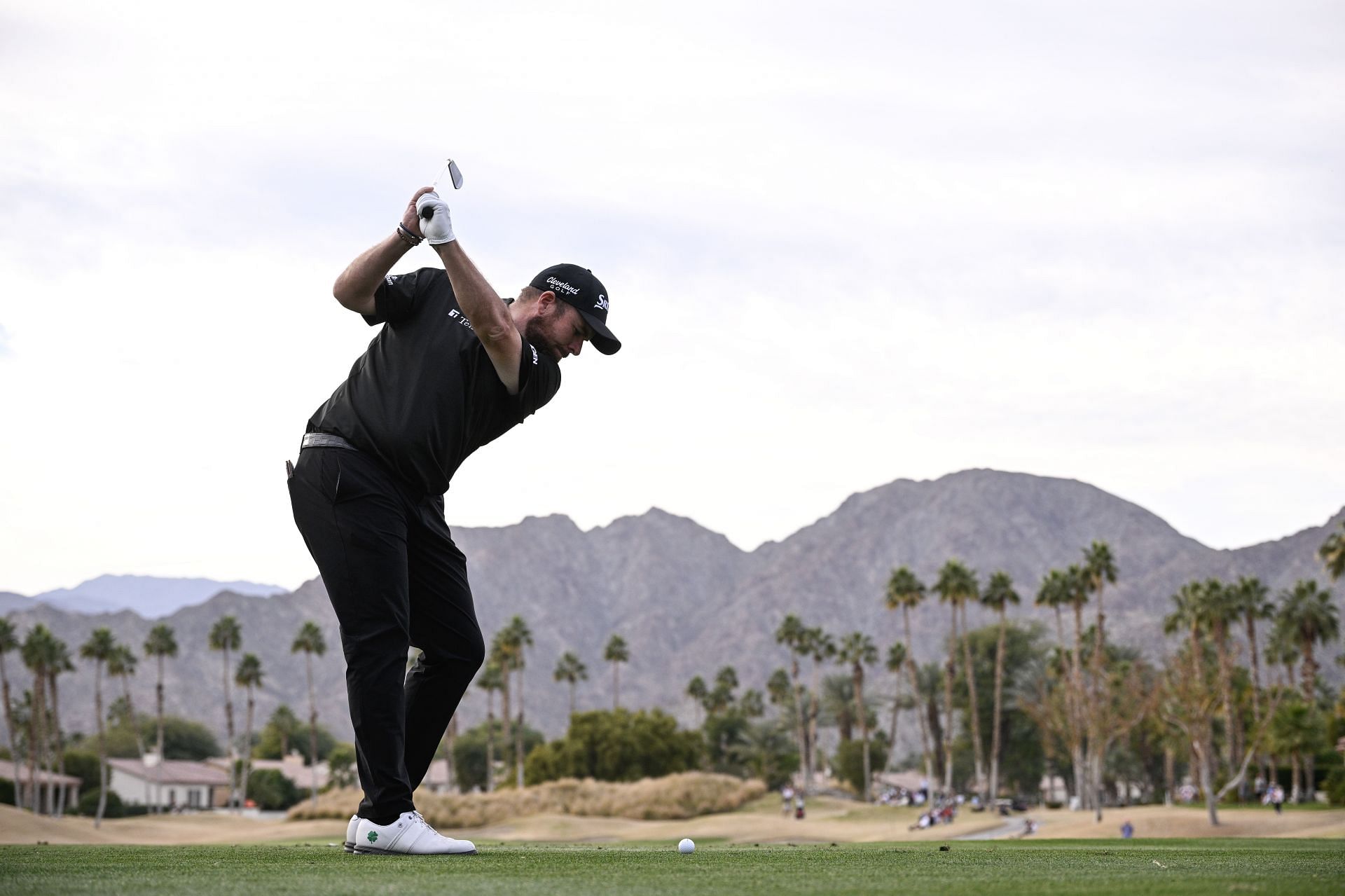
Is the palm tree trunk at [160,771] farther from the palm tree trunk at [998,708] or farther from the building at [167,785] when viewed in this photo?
the palm tree trunk at [998,708]

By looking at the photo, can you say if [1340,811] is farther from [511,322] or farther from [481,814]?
[511,322]

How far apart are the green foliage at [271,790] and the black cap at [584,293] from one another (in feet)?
386

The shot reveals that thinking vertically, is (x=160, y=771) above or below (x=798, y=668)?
below

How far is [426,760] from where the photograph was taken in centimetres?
550

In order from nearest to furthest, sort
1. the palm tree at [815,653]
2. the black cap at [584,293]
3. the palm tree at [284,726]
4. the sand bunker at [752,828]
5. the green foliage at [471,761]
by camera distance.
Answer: the black cap at [584,293]
the sand bunker at [752,828]
the palm tree at [815,653]
the green foliage at [471,761]
the palm tree at [284,726]

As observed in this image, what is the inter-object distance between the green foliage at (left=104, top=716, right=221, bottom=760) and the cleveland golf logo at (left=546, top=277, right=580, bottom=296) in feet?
484

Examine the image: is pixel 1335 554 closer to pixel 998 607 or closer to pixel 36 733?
pixel 998 607

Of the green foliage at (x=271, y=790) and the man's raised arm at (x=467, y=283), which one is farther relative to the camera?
the green foliage at (x=271, y=790)

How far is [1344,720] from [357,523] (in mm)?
78938

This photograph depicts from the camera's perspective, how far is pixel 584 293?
5219mm

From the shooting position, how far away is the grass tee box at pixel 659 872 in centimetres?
357

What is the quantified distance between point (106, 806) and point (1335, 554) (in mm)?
83247

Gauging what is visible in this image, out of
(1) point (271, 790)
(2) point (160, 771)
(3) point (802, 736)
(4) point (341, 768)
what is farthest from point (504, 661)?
(2) point (160, 771)

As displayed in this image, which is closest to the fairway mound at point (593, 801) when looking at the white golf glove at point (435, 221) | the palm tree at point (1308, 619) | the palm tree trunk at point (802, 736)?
the palm tree trunk at point (802, 736)
